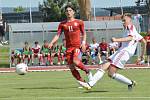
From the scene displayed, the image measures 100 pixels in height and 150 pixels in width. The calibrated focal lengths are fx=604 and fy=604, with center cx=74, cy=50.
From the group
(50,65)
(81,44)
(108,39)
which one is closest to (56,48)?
(50,65)

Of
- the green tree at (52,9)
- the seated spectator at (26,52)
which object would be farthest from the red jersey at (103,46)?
the green tree at (52,9)

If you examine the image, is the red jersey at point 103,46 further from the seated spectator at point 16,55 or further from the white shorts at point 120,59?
the white shorts at point 120,59

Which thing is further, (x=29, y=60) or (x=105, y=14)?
(x=105, y=14)

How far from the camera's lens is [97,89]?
52.5 feet

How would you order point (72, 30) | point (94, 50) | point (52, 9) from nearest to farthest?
point (72, 30), point (94, 50), point (52, 9)

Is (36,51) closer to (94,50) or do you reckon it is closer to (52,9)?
(94,50)

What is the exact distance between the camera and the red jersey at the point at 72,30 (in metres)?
16.6

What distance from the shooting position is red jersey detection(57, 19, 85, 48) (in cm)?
1661

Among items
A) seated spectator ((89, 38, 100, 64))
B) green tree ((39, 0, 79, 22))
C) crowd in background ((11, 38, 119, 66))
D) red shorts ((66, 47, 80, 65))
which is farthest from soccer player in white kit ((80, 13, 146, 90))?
green tree ((39, 0, 79, 22))

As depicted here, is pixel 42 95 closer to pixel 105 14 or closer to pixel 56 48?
pixel 56 48

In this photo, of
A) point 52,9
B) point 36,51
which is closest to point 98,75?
point 36,51

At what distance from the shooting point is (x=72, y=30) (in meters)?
16.7

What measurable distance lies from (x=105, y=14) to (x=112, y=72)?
10870cm

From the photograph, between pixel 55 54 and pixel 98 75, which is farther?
pixel 55 54
